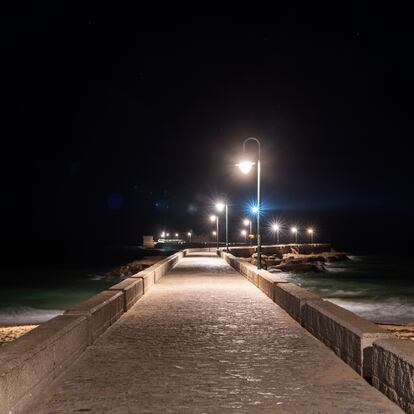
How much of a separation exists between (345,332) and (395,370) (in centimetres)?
216

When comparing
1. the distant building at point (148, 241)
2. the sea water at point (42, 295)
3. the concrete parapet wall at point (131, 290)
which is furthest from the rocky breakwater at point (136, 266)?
the distant building at point (148, 241)

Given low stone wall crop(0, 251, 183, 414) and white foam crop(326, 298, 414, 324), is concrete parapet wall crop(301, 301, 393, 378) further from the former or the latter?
white foam crop(326, 298, 414, 324)

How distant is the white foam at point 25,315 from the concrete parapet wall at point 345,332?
919 inches

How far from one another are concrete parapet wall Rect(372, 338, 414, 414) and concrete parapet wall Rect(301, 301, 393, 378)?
1.01 feet

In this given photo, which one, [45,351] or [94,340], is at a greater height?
[45,351]

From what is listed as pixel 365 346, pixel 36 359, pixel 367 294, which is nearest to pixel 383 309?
pixel 367 294

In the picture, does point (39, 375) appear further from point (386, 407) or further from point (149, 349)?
point (386, 407)

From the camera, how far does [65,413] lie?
6.03 m

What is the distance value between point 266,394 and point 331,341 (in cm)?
286

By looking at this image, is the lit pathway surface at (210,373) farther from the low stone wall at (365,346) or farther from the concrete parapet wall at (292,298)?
the concrete parapet wall at (292,298)

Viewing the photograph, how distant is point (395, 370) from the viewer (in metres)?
6.20

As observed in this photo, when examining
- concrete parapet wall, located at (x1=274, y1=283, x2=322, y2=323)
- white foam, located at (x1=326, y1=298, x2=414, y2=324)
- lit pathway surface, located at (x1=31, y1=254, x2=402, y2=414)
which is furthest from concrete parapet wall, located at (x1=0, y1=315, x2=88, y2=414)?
white foam, located at (x1=326, y1=298, x2=414, y2=324)

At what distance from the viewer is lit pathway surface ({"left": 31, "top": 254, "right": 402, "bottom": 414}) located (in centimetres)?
634

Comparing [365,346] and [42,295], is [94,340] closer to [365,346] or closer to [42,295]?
[365,346]
